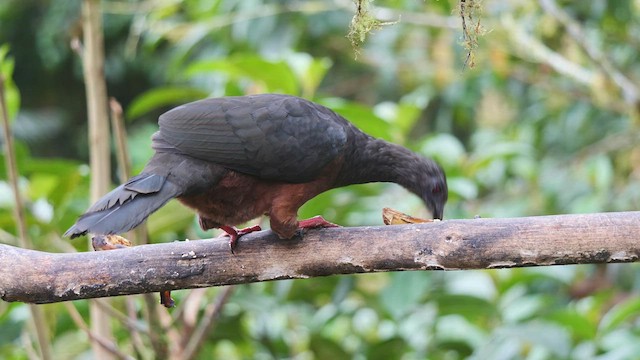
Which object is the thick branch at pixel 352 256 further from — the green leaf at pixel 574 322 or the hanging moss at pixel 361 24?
the green leaf at pixel 574 322

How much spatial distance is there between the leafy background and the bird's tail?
33.2 inches

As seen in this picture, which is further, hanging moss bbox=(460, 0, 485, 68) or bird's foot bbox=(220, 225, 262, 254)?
bird's foot bbox=(220, 225, 262, 254)

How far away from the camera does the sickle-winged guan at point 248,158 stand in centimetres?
292

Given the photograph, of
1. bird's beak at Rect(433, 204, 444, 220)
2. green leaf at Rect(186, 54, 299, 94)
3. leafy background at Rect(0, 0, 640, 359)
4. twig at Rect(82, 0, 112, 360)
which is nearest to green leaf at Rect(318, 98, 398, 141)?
leafy background at Rect(0, 0, 640, 359)

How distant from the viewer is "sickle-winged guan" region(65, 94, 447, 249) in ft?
9.59

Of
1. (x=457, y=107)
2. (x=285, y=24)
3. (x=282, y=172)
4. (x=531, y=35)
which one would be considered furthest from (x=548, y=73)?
(x=282, y=172)

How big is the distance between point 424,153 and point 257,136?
1558mm

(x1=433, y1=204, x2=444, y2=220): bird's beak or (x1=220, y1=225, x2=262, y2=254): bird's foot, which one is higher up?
(x1=433, y1=204, x2=444, y2=220): bird's beak

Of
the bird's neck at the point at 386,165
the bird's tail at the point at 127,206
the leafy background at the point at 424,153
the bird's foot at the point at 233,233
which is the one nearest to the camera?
the bird's tail at the point at 127,206

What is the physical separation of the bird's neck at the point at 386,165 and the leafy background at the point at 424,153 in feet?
1.73

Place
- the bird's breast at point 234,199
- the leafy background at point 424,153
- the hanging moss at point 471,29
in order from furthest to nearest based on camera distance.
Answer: the leafy background at point 424,153 < the bird's breast at point 234,199 < the hanging moss at point 471,29

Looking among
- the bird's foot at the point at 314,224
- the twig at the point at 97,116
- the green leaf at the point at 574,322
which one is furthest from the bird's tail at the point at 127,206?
the green leaf at the point at 574,322

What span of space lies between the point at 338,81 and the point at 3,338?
496cm

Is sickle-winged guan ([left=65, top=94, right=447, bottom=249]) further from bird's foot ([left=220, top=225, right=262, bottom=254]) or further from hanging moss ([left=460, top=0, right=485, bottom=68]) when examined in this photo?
hanging moss ([left=460, top=0, right=485, bottom=68])
